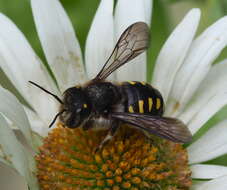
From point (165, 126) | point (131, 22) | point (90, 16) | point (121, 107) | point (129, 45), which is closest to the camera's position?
point (165, 126)

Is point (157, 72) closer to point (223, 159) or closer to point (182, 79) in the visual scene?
point (182, 79)

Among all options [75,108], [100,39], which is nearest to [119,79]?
[100,39]

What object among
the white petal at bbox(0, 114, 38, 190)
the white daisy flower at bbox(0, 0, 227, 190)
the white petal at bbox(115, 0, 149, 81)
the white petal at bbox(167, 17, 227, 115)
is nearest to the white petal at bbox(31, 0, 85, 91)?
the white daisy flower at bbox(0, 0, 227, 190)

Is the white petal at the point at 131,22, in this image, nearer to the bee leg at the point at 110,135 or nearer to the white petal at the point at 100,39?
the white petal at the point at 100,39

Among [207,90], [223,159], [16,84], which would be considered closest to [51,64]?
[16,84]

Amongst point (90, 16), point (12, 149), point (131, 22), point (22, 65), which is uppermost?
point (90, 16)

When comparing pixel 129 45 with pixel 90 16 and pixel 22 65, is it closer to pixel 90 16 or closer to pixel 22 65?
pixel 22 65
